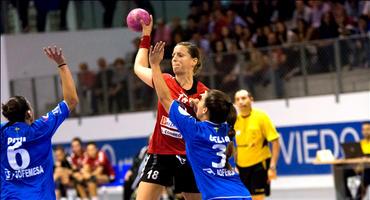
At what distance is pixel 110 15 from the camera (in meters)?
26.4

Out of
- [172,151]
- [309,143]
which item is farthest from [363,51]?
[172,151]

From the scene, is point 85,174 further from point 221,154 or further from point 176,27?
point 221,154

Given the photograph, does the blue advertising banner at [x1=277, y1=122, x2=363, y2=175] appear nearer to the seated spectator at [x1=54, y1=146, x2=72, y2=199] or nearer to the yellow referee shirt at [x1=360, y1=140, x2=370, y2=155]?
the yellow referee shirt at [x1=360, y1=140, x2=370, y2=155]

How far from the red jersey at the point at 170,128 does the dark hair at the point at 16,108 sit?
54.0 inches

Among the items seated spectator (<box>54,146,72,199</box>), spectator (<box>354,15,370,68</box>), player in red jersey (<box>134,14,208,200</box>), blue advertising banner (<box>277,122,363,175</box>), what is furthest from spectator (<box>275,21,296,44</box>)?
player in red jersey (<box>134,14,208,200</box>)

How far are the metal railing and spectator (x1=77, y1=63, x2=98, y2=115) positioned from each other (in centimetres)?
41

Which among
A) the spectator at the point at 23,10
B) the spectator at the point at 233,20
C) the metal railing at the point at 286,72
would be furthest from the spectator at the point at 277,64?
the spectator at the point at 23,10

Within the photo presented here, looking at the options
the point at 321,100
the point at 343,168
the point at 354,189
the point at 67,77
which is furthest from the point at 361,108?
the point at 67,77

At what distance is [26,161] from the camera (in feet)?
26.2

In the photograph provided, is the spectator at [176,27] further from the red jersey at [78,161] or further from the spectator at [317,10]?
the red jersey at [78,161]

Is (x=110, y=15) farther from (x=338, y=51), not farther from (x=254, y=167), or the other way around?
(x=254, y=167)

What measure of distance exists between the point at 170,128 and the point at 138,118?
46.3 ft

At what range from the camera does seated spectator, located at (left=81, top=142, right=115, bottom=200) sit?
20.4 meters

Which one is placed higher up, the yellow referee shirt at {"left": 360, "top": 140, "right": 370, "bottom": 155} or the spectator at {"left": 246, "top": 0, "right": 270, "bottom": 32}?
the spectator at {"left": 246, "top": 0, "right": 270, "bottom": 32}
